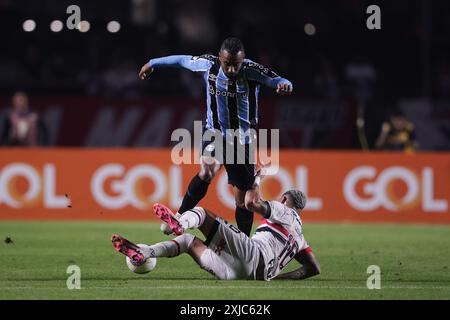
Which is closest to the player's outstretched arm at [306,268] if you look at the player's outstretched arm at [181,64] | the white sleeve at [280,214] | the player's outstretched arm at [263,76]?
the white sleeve at [280,214]

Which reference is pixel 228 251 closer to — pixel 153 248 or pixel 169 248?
pixel 169 248

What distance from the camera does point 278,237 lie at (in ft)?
32.2

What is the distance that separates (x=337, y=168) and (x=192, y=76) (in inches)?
210

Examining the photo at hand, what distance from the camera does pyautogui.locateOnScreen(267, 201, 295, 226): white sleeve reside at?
9.71 meters

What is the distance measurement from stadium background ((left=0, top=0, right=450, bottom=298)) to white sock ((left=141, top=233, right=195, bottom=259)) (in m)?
2.67

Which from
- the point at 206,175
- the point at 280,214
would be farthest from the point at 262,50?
the point at 280,214

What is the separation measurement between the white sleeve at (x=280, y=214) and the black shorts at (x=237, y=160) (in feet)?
4.44

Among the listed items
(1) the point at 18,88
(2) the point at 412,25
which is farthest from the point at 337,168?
(2) the point at 412,25

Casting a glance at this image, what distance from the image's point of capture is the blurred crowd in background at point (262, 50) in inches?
906

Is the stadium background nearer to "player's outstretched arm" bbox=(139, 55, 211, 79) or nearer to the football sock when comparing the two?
the football sock

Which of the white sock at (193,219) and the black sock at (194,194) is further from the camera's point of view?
the black sock at (194,194)

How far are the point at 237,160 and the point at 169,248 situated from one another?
74.6 inches

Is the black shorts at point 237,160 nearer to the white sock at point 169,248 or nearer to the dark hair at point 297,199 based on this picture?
the dark hair at point 297,199

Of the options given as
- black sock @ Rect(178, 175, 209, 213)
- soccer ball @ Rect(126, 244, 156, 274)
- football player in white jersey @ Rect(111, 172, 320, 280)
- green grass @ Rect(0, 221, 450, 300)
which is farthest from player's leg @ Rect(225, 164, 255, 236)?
soccer ball @ Rect(126, 244, 156, 274)
